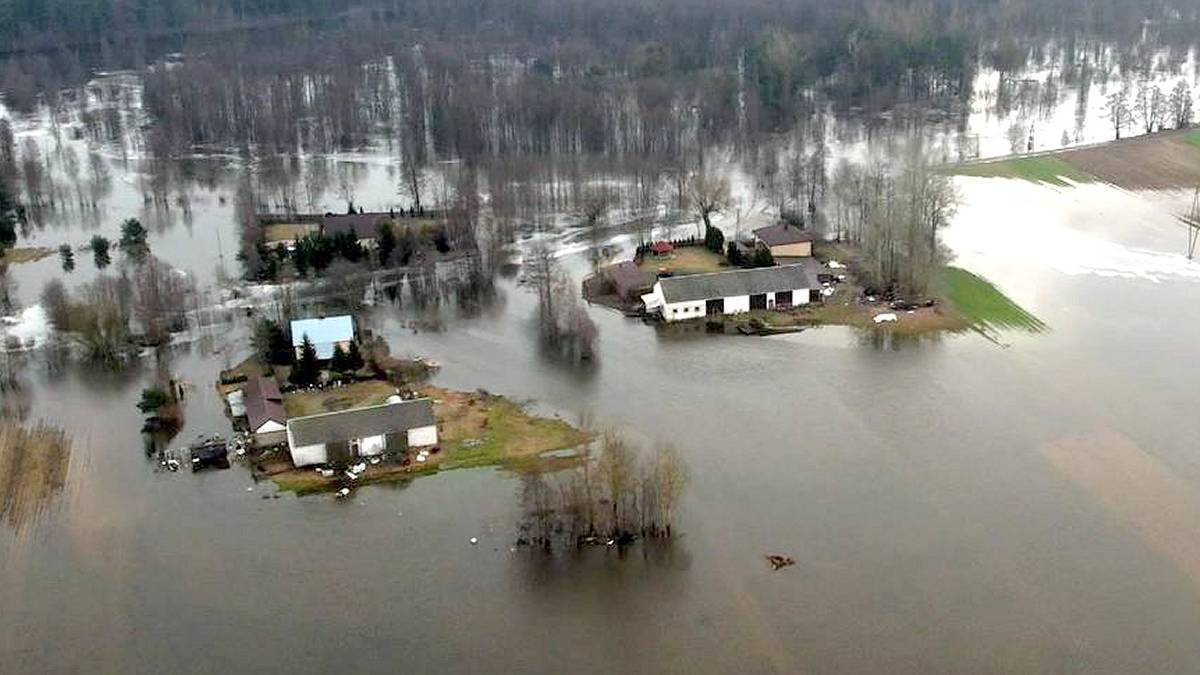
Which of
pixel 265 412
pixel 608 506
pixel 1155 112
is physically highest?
pixel 1155 112

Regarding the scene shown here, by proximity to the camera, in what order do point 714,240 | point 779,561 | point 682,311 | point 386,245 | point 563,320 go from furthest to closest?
point 714,240 → point 386,245 → point 682,311 → point 563,320 → point 779,561

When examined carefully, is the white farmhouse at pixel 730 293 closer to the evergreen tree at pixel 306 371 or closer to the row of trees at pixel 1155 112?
the evergreen tree at pixel 306 371

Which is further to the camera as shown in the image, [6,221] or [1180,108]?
[1180,108]

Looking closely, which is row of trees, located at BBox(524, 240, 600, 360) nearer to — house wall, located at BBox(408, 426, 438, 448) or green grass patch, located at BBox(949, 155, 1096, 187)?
house wall, located at BBox(408, 426, 438, 448)

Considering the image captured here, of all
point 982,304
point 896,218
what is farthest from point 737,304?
point 982,304

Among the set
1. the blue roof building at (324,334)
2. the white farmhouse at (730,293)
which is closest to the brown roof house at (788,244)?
the white farmhouse at (730,293)

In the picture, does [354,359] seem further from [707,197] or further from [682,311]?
[707,197]

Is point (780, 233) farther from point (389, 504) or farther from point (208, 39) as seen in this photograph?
point (208, 39)
